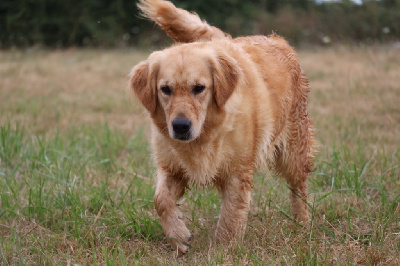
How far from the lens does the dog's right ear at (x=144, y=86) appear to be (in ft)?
10.6

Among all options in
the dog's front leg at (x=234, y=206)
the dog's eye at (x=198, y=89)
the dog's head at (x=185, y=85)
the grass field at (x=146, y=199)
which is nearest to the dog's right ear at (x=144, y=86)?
the dog's head at (x=185, y=85)

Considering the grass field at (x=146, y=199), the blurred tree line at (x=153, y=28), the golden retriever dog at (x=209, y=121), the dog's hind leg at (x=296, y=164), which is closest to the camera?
the grass field at (x=146, y=199)

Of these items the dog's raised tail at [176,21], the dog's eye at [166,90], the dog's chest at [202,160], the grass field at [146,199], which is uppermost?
the dog's raised tail at [176,21]

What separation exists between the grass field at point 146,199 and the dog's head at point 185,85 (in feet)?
0.94

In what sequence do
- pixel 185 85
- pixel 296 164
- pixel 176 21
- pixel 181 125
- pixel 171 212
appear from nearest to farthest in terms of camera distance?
1. pixel 181 125
2. pixel 185 85
3. pixel 171 212
4. pixel 296 164
5. pixel 176 21

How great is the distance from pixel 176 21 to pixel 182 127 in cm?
148

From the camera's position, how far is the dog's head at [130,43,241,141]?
3004 millimetres

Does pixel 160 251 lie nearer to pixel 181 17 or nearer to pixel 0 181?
pixel 0 181

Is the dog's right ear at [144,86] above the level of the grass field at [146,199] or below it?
above

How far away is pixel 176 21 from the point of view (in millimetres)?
4160

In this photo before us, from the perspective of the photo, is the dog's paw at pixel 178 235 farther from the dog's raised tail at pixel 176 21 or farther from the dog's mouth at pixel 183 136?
the dog's raised tail at pixel 176 21

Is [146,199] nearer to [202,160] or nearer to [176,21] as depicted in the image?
[202,160]

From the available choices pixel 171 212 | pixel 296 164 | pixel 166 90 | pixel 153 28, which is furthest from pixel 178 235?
pixel 153 28

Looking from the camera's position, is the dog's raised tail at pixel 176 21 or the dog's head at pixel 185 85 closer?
the dog's head at pixel 185 85
